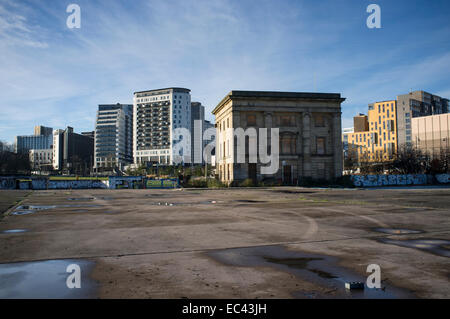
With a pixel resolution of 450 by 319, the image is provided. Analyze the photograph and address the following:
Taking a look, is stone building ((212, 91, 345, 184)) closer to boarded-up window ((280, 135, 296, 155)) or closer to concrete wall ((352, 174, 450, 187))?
boarded-up window ((280, 135, 296, 155))

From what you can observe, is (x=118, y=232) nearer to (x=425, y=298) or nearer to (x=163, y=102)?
(x=425, y=298)

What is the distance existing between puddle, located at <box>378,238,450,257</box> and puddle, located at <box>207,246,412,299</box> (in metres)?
2.36

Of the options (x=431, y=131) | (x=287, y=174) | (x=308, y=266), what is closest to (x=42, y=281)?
(x=308, y=266)

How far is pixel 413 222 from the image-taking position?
10.9m

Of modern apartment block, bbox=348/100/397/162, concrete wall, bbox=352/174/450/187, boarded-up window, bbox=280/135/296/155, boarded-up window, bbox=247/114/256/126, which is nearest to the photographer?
boarded-up window, bbox=247/114/256/126

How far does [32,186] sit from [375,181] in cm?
5590

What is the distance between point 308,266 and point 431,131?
13363cm

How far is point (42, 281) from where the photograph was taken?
195 inches

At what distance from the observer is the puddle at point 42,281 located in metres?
4.39

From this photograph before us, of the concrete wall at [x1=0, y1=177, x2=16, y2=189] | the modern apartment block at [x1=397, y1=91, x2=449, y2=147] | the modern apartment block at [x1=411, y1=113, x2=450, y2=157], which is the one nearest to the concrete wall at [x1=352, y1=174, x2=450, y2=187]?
the concrete wall at [x1=0, y1=177, x2=16, y2=189]

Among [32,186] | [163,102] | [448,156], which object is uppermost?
[163,102]

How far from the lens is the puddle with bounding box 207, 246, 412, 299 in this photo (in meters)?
4.36

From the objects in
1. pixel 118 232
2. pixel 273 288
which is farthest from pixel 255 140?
pixel 273 288
